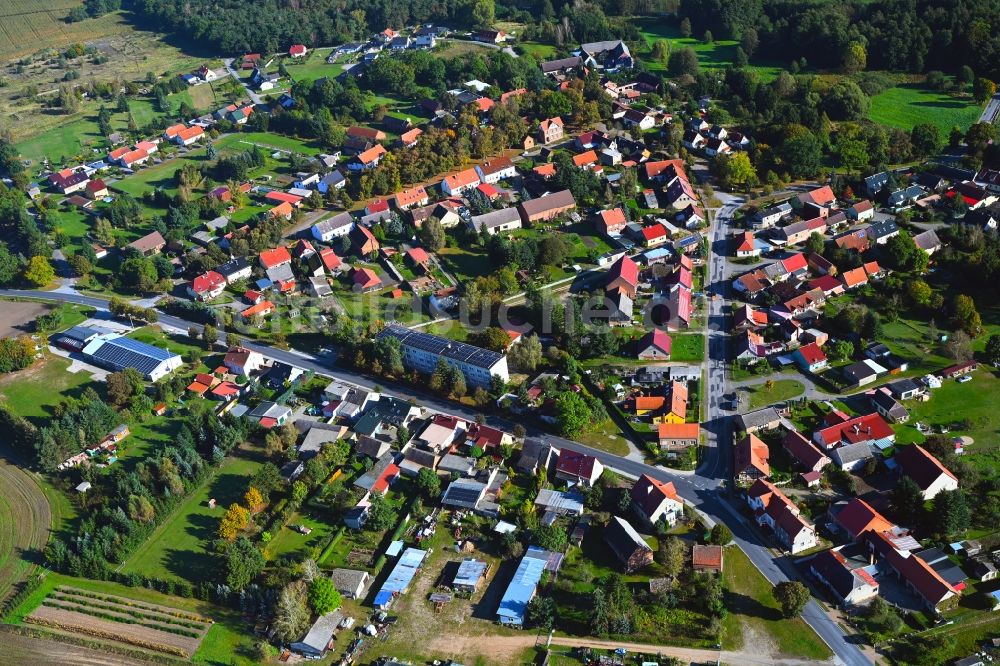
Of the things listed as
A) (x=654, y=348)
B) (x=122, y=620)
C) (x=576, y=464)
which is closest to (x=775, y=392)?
(x=654, y=348)

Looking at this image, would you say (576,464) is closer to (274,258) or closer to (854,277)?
(854,277)

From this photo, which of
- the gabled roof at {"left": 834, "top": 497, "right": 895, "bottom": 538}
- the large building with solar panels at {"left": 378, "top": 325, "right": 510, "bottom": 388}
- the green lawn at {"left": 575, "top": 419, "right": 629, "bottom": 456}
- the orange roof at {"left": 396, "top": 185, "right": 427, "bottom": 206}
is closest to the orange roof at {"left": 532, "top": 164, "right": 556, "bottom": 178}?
the orange roof at {"left": 396, "top": 185, "right": 427, "bottom": 206}

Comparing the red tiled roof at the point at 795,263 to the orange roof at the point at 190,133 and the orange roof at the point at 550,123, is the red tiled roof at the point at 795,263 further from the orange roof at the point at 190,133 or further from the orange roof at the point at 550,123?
the orange roof at the point at 190,133

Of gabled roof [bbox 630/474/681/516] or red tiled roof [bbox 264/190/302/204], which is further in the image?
red tiled roof [bbox 264/190/302/204]

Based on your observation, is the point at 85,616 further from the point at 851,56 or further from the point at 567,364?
the point at 851,56

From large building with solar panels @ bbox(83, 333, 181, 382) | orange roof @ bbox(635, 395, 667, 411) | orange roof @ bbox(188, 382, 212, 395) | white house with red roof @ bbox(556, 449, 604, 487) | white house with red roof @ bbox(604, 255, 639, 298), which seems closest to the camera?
white house with red roof @ bbox(556, 449, 604, 487)

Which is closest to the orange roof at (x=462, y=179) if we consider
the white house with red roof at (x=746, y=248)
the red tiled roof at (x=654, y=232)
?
the red tiled roof at (x=654, y=232)

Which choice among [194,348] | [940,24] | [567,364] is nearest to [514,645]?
[567,364]

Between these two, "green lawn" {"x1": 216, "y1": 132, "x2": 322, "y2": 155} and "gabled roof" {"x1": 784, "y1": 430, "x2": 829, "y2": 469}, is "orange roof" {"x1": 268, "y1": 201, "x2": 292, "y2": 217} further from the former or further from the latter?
"gabled roof" {"x1": 784, "y1": 430, "x2": 829, "y2": 469}
